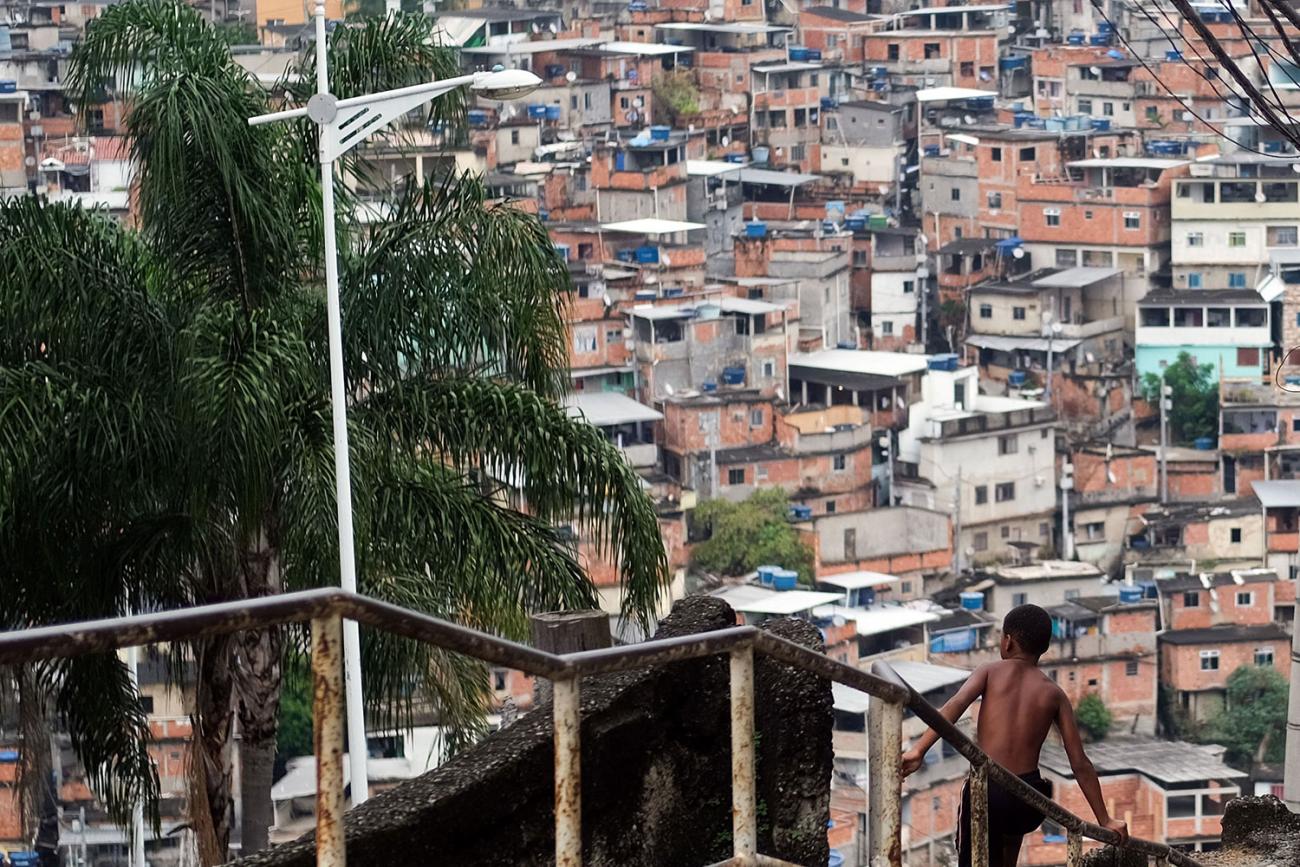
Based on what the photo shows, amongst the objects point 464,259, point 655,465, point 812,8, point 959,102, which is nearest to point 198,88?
point 464,259

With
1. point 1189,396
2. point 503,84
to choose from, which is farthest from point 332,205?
point 1189,396

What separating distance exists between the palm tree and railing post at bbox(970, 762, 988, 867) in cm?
461

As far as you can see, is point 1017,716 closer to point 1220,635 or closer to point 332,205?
point 332,205

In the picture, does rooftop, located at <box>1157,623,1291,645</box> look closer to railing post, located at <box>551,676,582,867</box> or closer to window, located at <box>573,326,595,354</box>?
window, located at <box>573,326,595,354</box>

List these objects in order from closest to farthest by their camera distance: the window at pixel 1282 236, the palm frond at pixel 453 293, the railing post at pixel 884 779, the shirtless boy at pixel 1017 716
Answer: the railing post at pixel 884 779
the shirtless boy at pixel 1017 716
the palm frond at pixel 453 293
the window at pixel 1282 236

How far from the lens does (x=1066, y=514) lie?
4834 cm

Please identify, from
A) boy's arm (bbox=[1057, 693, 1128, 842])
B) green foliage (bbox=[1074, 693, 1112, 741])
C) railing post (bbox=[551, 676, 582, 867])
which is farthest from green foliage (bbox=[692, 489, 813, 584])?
railing post (bbox=[551, 676, 582, 867])

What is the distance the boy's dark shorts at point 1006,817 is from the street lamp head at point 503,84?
5188 mm

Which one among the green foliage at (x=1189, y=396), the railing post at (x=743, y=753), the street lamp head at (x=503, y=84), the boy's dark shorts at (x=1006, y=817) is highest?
the street lamp head at (x=503, y=84)

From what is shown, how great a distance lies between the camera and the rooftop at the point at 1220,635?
41.0 m

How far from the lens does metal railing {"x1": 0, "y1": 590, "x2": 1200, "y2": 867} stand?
8.34 ft

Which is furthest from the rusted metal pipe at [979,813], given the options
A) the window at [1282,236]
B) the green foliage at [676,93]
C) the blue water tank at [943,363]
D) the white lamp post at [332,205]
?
the green foliage at [676,93]

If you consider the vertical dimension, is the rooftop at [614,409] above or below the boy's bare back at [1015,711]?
below

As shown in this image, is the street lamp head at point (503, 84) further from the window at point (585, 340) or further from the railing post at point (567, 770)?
the window at point (585, 340)
